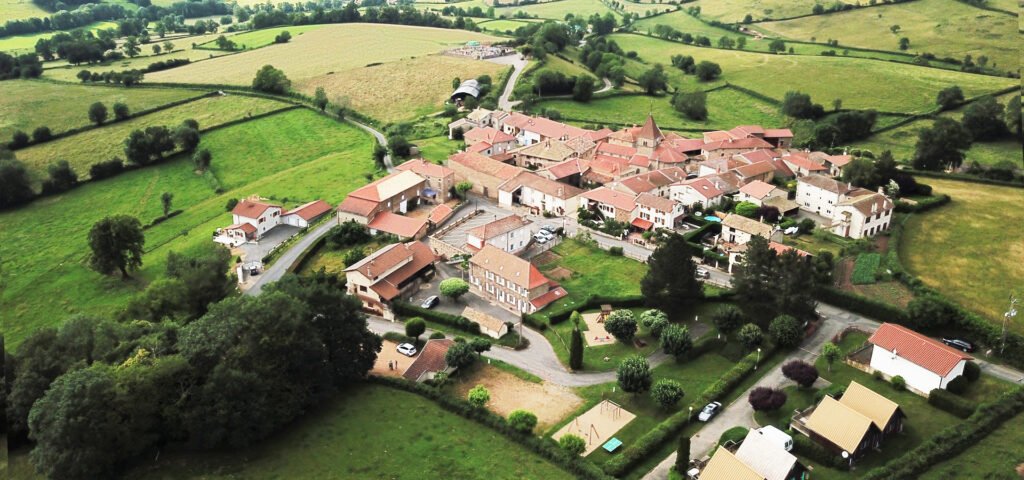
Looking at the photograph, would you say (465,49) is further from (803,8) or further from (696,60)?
(803,8)

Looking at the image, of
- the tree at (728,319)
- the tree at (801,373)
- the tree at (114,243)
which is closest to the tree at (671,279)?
the tree at (728,319)

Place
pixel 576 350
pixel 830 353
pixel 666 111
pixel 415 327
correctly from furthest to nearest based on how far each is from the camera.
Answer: pixel 666 111 < pixel 415 327 < pixel 576 350 < pixel 830 353

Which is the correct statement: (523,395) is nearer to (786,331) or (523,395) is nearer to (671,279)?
(671,279)

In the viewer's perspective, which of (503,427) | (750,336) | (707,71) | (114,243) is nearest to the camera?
(503,427)

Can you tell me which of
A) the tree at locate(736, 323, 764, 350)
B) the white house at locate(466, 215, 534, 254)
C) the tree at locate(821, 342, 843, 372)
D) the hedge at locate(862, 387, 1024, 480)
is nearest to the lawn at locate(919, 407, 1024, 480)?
the hedge at locate(862, 387, 1024, 480)

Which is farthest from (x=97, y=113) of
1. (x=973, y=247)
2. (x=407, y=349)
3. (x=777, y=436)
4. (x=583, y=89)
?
(x=973, y=247)

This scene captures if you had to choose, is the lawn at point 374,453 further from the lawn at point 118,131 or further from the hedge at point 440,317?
the lawn at point 118,131
